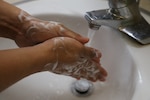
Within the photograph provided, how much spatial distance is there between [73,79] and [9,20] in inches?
8.8

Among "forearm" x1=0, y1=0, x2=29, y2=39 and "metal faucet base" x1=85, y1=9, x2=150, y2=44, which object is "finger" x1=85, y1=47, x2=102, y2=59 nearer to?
"metal faucet base" x1=85, y1=9, x2=150, y2=44

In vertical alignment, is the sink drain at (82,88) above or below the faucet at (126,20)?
below

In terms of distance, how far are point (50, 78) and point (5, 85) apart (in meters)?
0.22

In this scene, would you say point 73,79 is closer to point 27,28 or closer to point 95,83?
point 95,83

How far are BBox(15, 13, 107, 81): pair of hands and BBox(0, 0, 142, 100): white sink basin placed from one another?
1.5 inches

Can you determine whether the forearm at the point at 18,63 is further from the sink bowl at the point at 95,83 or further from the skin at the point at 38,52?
the sink bowl at the point at 95,83

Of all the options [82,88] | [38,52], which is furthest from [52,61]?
[82,88]

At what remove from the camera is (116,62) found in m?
0.61

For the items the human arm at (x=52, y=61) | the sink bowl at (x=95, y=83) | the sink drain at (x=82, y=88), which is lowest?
the sink drain at (x=82, y=88)

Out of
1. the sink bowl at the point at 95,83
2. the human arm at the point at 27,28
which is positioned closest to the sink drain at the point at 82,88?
the sink bowl at the point at 95,83

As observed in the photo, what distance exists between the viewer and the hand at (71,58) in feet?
1.68

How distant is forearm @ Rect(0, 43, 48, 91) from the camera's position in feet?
1.41

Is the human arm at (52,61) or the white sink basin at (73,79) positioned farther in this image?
the white sink basin at (73,79)

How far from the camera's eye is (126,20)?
0.58m
